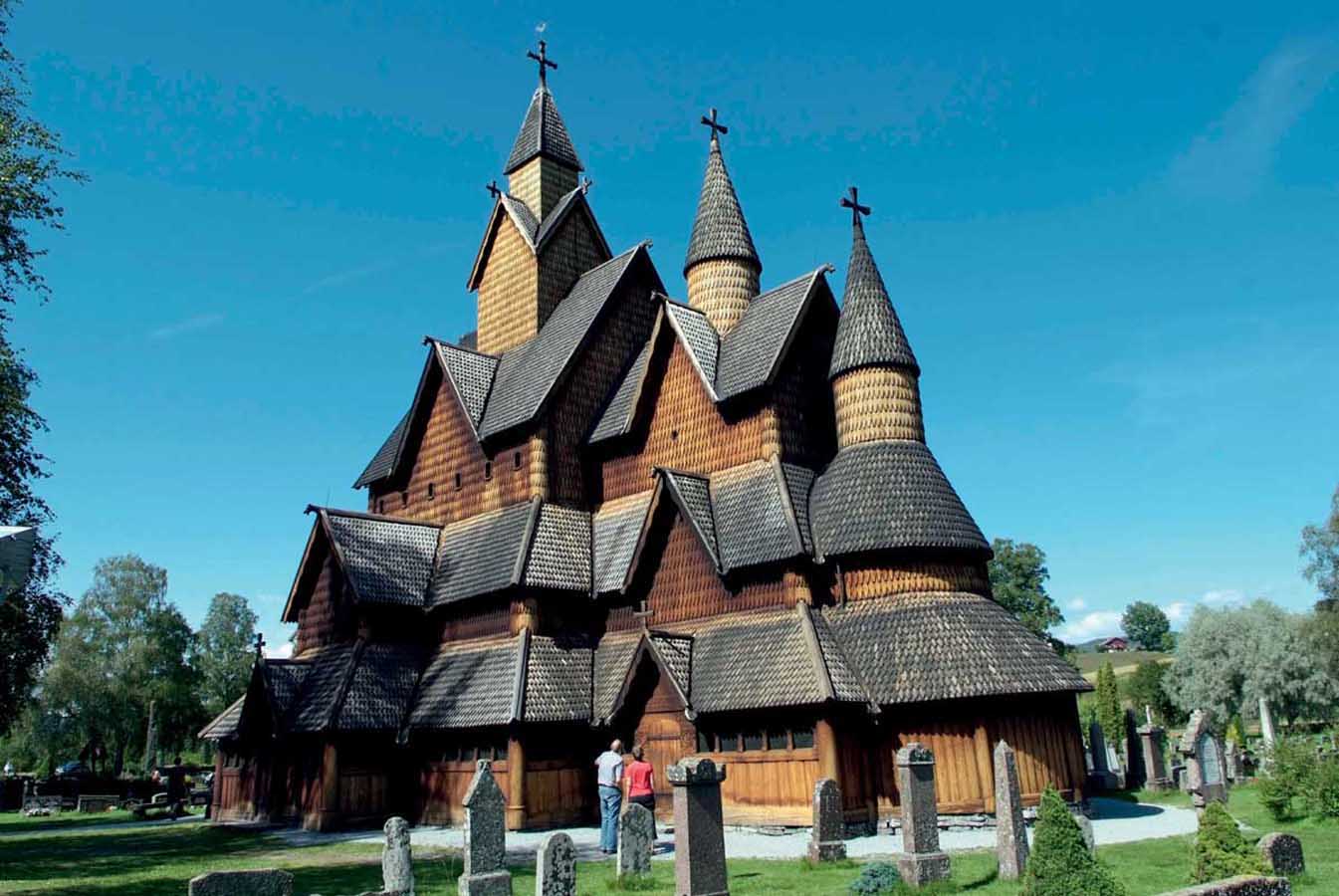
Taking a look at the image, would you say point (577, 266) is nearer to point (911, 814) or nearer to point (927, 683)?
point (927, 683)

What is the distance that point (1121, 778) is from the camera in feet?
88.1

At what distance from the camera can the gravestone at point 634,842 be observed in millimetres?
13281

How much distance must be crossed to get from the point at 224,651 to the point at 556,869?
61243mm

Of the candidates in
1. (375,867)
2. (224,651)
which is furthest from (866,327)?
(224,651)

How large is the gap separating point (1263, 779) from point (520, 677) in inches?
568

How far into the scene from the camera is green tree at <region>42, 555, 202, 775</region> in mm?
50250

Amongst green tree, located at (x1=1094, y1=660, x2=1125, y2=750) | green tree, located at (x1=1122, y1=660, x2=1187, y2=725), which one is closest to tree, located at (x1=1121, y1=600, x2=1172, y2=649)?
green tree, located at (x1=1122, y1=660, x2=1187, y2=725)

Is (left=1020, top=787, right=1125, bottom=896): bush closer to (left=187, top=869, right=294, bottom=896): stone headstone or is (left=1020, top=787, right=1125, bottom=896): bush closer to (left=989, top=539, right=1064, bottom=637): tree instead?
(left=187, top=869, right=294, bottom=896): stone headstone

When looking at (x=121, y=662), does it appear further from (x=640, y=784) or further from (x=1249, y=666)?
(x=1249, y=666)

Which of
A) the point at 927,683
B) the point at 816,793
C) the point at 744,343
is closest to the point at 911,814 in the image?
the point at 816,793

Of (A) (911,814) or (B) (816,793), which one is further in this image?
(B) (816,793)

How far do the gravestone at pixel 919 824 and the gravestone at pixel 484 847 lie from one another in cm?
468

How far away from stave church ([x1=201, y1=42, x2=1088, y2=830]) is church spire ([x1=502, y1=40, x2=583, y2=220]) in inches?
28.7

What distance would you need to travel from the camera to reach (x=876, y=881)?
11.4 meters
